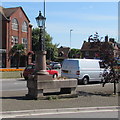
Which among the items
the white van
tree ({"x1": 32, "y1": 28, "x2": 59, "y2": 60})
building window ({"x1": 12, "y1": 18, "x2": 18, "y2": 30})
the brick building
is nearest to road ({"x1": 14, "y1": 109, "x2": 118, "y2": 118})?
the white van

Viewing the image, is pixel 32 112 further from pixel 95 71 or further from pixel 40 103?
pixel 95 71

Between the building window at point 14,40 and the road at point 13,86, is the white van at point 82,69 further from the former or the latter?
the building window at point 14,40

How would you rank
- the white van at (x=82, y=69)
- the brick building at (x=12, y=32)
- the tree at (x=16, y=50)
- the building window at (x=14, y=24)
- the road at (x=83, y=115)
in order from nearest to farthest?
the road at (x=83, y=115) → the white van at (x=82, y=69) → the brick building at (x=12, y=32) → the tree at (x=16, y=50) → the building window at (x=14, y=24)

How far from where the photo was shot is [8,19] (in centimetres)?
5175

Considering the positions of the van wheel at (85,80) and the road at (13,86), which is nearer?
the road at (13,86)

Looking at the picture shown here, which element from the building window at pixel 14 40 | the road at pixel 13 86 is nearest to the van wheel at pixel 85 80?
the road at pixel 13 86

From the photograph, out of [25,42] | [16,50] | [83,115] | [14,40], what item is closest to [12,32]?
[14,40]

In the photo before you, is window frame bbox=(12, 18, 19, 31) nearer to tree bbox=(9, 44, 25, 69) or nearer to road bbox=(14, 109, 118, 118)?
tree bbox=(9, 44, 25, 69)

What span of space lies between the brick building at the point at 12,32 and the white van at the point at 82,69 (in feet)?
105

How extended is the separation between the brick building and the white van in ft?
105

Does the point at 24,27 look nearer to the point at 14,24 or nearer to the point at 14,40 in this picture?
the point at 14,24

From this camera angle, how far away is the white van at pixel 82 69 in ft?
64.6

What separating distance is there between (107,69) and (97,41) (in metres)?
1.68

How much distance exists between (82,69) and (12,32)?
36023 mm
